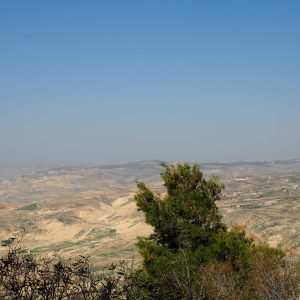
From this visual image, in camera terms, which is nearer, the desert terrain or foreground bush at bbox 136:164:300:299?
foreground bush at bbox 136:164:300:299

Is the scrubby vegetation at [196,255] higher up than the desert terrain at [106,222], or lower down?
higher up

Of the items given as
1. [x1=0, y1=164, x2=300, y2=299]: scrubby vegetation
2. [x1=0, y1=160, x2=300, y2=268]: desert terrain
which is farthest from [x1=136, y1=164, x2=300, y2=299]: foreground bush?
[x1=0, y1=160, x2=300, y2=268]: desert terrain

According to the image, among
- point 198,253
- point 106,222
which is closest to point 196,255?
point 198,253

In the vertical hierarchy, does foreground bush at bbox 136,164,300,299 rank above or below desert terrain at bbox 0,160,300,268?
above

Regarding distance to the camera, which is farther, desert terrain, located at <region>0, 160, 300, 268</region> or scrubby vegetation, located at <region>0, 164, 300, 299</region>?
desert terrain, located at <region>0, 160, 300, 268</region>

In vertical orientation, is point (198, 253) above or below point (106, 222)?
above

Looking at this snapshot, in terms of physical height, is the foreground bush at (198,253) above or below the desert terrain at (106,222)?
above

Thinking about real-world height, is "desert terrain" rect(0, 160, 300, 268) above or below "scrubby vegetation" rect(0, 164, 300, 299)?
below

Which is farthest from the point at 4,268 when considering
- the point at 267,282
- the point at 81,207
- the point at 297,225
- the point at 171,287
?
the point at 81,207

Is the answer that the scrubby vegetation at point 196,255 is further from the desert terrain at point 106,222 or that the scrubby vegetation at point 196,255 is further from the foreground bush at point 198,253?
the desert terrain at point 106,222

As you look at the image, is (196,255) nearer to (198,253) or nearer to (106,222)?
(198,253)

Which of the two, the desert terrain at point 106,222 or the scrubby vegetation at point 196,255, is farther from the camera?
the desert terrain at point 106,222


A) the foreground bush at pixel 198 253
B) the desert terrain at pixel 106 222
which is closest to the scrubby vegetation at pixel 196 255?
the foreground bush at pixel 198 253

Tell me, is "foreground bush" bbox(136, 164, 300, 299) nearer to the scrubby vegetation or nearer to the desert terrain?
the scrubby vegetation
